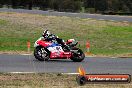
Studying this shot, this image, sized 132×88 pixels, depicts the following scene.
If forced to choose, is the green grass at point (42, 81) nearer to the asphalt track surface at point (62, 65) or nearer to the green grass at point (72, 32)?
the asphalt track surface at point (62, 65)

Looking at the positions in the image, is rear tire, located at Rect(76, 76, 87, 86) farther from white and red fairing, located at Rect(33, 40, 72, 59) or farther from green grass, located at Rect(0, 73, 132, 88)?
white and red fairing, located at Rect(33, 40, 72, 59)

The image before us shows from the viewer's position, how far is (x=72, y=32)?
37.9m

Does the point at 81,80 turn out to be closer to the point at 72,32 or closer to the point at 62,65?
the point at 62,65

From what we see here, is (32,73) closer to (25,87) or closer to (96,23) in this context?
(25,87)

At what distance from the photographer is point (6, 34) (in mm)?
35406

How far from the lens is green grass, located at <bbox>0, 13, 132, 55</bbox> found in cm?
3009

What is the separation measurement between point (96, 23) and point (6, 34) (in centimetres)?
1232

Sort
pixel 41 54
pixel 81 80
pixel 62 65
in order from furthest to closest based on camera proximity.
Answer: pixel 41 54 → pixel 62 65 → pixel 81 80

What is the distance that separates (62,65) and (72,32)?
61.9 feet

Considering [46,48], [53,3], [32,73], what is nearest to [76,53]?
[46,48]

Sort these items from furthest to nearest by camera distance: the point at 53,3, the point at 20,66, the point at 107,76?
the point at 53,3 < the point at 20,66 < the point at 107,76

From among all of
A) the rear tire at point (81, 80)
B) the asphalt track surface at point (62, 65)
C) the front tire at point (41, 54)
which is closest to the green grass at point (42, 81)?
the rear tire at point (81, 80)

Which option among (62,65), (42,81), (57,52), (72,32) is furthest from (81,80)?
(72,32)

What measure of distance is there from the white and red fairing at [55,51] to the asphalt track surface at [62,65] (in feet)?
0.88
